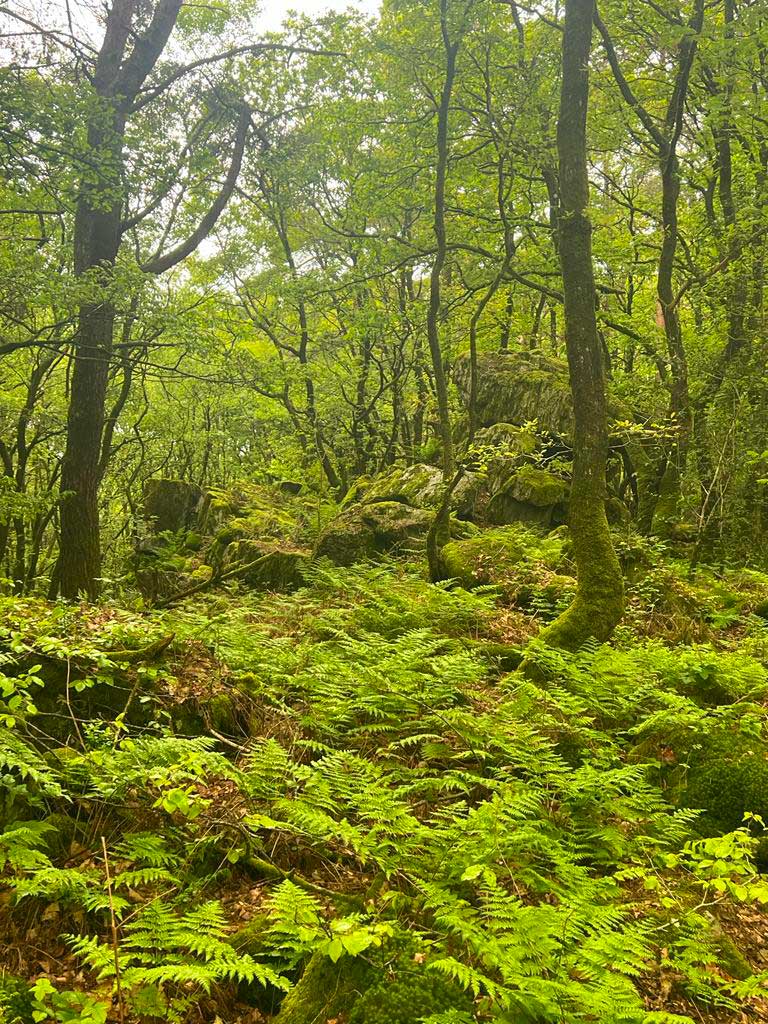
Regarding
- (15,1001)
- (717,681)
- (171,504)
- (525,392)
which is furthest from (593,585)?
(171,504)

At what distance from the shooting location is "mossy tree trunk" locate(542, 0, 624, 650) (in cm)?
675

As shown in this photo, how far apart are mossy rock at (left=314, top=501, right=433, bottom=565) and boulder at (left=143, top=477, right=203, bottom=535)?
6675 millimetres

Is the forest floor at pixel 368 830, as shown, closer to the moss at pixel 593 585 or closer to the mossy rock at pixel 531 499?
the moss at pixel 593 585

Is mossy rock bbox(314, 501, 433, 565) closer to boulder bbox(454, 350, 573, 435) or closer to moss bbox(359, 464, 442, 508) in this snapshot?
moss bbox(359, 464, 442, 508)

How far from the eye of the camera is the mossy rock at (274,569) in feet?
37.5

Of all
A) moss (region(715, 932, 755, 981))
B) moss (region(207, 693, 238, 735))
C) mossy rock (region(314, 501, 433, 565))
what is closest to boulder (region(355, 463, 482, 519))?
mossy rock (region(314, 501, 433, 565))

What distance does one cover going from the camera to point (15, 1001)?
8.30 ft

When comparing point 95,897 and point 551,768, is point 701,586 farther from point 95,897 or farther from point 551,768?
point 95,897

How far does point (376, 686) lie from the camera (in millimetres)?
5516

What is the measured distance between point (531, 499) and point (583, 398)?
19.8 feet

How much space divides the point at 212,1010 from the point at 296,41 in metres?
16.8

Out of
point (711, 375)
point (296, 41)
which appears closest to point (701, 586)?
point (711, 375)

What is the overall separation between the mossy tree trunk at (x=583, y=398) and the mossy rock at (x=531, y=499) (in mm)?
5810

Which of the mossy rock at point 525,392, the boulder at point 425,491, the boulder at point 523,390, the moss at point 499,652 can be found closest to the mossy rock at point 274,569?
the boulder at point 425,491
